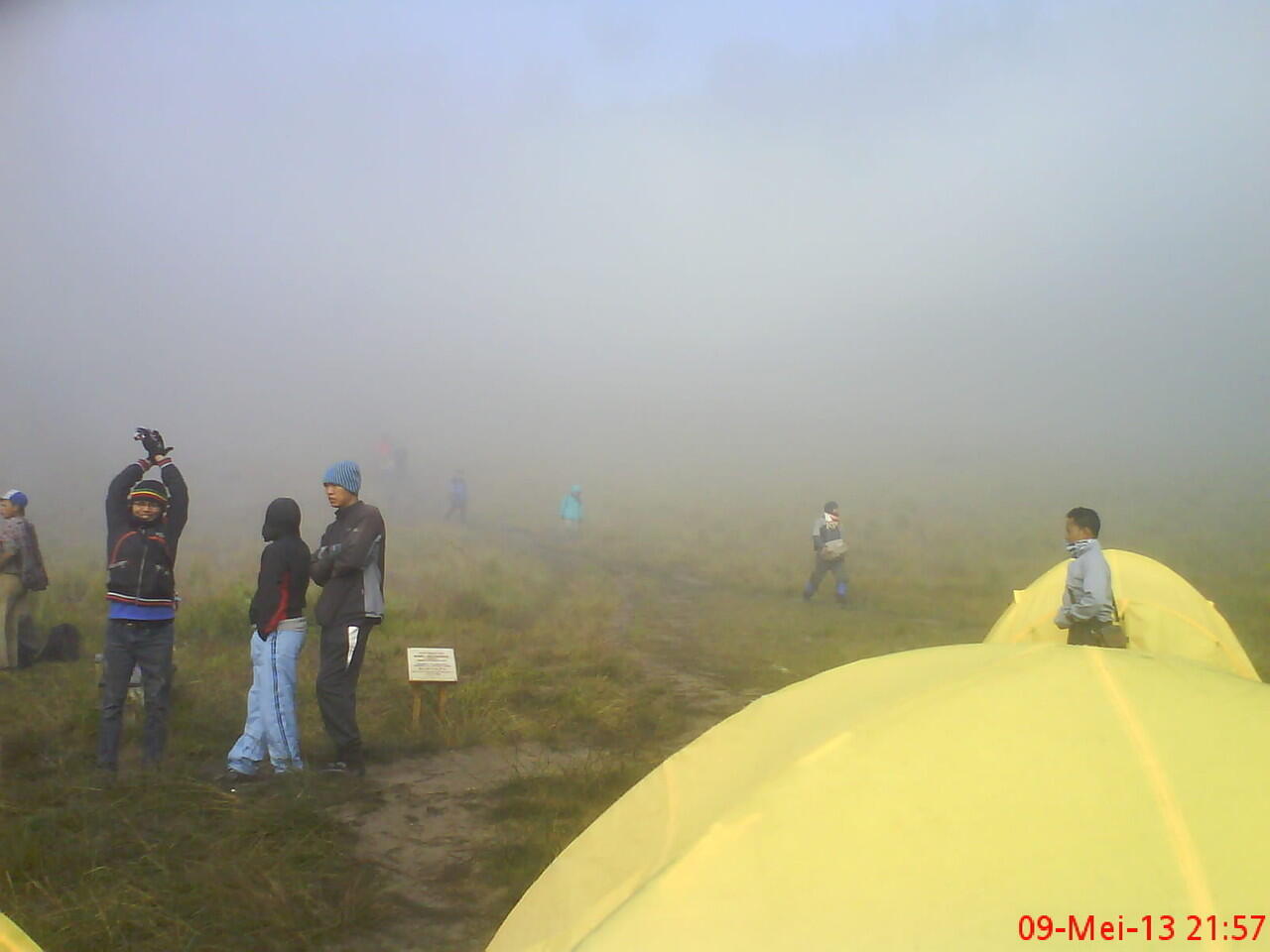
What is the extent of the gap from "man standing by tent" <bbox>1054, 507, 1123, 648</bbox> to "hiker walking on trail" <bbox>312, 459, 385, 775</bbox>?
4.11m

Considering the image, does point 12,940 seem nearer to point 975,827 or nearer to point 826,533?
point 975,827

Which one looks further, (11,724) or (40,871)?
(11,724)

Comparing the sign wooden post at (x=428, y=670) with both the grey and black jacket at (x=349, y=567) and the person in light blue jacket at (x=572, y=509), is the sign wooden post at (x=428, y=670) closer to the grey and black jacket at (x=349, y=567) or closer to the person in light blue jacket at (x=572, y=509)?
the grey and black jacket at (x=349, y=567)

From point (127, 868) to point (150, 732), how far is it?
1335 mm

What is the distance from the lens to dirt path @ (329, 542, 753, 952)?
381cm

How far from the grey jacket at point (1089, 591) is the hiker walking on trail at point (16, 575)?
7.75 meters

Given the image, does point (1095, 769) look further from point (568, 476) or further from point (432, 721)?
point (568, 476)

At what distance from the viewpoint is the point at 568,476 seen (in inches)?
1874

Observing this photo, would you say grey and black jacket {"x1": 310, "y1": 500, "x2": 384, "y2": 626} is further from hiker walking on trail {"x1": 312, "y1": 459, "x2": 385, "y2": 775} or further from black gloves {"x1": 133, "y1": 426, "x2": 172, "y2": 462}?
black gloves {"x1": 133, "y1": 426, "x2": 172, "y2": 462}

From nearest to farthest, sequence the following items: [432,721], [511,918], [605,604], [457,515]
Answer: [511,918] → [432,721] → [605,604] → [457,515]

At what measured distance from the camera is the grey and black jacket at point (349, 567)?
205 inches

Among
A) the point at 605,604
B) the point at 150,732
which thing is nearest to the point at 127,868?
the point at 150,732

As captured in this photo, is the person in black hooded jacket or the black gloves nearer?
the person in black hooded jacket

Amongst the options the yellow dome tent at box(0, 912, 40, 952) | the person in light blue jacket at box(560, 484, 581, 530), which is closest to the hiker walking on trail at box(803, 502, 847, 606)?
the person in light blue jacket at box(560, 484, 581, 530)
